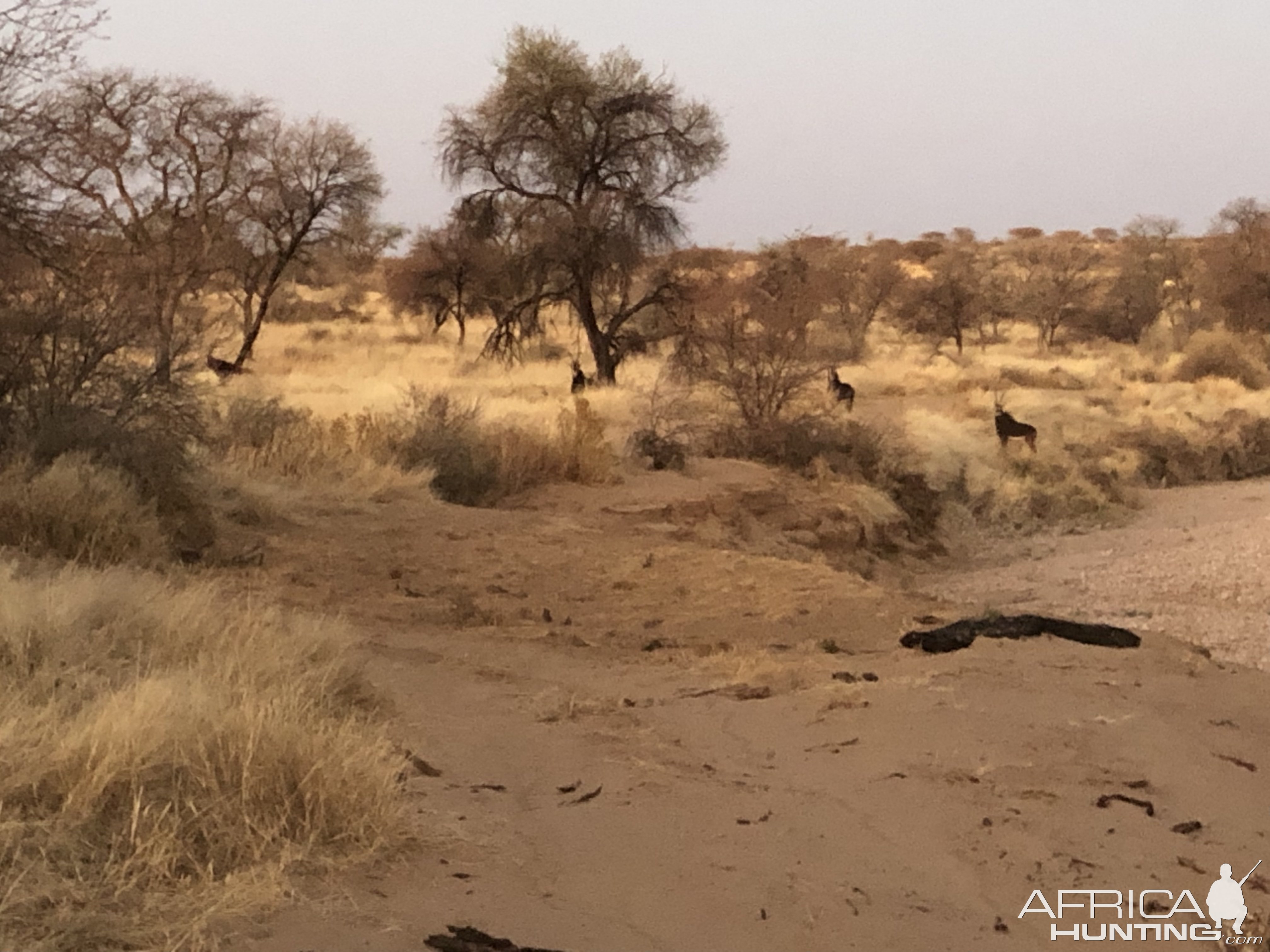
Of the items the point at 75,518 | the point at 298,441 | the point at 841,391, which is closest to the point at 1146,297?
the point at 841,391

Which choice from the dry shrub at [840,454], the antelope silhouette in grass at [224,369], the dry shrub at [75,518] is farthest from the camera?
the antelope silhouette in grass at [224,369]

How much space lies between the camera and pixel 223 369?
21.4 meters

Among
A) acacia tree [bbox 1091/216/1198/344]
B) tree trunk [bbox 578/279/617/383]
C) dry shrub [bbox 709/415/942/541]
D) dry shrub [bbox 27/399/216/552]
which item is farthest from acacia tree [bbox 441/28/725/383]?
acacia tree [bbox 1091/216/1198/344]

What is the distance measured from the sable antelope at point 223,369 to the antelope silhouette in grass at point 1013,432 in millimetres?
12105

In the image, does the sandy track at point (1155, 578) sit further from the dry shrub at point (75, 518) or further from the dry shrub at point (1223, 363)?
the dry shrub at point (1223, 363)

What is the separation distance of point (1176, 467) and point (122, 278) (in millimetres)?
17210

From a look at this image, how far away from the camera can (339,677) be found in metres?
5.30

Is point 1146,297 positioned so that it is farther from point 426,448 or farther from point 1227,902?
point 1227,902

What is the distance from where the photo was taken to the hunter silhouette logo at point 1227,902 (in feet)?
12.2

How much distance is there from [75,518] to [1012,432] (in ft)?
48.7

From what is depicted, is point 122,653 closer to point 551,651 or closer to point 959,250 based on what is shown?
point 551,651

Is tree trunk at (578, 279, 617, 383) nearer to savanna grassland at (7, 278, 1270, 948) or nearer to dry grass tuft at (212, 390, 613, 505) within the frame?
savanna grassland at (7, 278, 1270, 948)

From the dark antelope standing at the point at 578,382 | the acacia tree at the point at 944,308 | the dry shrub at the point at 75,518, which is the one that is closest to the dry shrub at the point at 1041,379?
the acacia tree at the point at 944,308

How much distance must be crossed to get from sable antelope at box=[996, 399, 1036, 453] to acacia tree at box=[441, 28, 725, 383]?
24.3 ft
